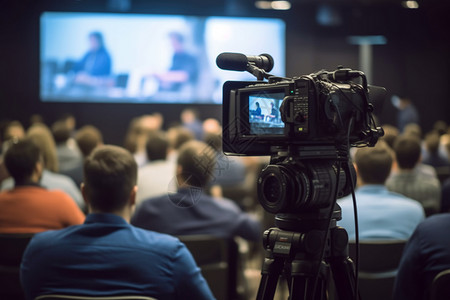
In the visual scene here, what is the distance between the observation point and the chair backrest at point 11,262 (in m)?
2.35

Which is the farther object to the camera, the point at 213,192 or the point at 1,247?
the point at 213,192

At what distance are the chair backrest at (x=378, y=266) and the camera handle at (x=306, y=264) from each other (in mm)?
722

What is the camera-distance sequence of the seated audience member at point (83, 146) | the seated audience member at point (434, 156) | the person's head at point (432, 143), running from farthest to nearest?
the seated audience member at point (434, 156) → the person's head at point (432, 143) → the seated audience member at point (83, 146)

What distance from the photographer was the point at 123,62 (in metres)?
9.91

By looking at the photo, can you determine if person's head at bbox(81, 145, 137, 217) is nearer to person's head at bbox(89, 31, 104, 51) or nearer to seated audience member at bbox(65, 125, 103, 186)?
seated audience member at bbox(65, 125, 103, 186)

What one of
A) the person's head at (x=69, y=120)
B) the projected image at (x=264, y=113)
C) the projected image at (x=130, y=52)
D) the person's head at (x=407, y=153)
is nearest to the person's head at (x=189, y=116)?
the projected image at (x=130, y=52)

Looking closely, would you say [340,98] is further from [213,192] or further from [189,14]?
[189,14]

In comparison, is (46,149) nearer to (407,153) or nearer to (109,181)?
(109,181)

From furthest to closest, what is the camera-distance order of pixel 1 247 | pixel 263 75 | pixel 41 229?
pixel 41 229 → pixel 1 247 → pixel 263 75

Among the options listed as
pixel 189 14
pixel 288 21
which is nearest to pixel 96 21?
pixel 189 14

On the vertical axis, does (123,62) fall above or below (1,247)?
above

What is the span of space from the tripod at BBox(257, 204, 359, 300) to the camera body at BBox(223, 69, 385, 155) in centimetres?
22

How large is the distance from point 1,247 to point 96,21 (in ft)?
26.9

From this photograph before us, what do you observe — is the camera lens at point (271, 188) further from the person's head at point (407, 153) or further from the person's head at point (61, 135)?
the person's head at point (61, 135)
